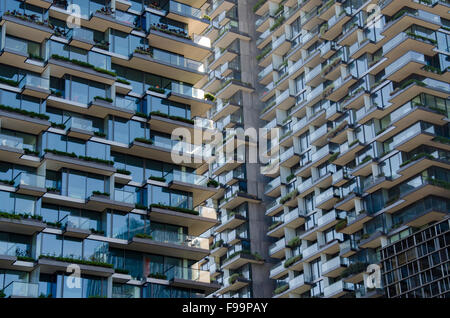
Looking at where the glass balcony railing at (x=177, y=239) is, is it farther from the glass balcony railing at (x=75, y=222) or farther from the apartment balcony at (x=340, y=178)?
the apartment balcony at (x=340, y=178)

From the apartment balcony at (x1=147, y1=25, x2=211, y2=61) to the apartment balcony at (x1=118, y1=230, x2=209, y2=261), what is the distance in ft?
58.6

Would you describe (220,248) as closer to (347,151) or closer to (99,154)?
(347,151)

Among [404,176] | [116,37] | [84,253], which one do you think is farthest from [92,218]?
[404,176]

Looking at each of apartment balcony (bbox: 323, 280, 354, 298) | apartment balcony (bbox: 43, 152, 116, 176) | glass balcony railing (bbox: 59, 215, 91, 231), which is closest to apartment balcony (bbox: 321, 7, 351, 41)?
apartment balcony (bbox: 323, 280, 354, 298)

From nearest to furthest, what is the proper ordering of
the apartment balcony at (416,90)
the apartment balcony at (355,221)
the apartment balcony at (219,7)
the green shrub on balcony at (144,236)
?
the green shrub on balcony at (144,236)
the apartment balcony at (416,90)
the apartment balcony at (355,221)
the apartment balcony at (219,7)

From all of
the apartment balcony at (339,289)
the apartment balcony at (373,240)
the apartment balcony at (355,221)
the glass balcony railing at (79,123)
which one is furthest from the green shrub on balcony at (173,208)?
the apartment balcony at (339,289)

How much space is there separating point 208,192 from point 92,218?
1066cm

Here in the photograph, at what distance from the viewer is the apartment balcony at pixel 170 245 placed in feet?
193

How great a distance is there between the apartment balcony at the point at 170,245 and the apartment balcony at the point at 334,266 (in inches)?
875

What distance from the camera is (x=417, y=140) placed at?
7331 cm

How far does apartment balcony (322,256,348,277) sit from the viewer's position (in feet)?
261

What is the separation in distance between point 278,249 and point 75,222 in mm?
39431

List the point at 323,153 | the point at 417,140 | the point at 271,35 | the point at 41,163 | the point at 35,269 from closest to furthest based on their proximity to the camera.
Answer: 1. the point at 35,269
2. the point at 41,163
3. the point at 417,140
4. the point at 323,153
5. the point at 271,35

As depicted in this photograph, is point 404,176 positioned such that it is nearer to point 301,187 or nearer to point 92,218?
point 301,187
